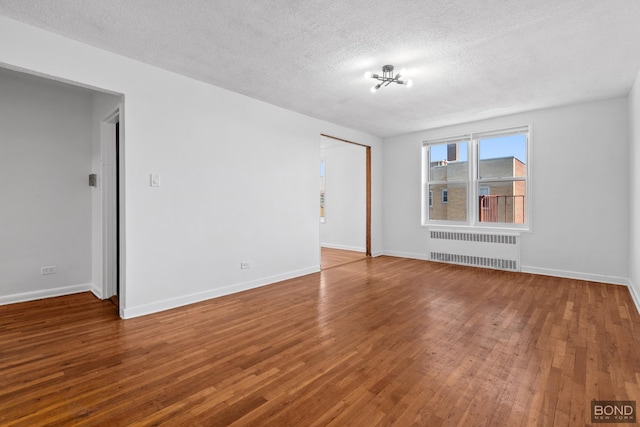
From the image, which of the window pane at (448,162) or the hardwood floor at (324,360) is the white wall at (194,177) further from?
the window pane at (448,162)

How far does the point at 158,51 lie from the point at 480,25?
301 centimetres

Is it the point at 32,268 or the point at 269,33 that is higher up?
the point at 269,33

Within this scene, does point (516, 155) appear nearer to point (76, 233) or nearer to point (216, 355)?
point (216, 355)

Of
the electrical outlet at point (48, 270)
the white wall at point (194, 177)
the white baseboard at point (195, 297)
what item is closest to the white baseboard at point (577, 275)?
the white wall at point (194, 177)

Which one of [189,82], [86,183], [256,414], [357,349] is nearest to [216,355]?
[256,414]

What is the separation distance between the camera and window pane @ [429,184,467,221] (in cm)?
603

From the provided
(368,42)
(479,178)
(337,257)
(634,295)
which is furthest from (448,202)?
(368,42)

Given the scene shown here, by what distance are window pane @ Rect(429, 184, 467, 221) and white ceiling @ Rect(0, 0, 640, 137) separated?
7.18 ft

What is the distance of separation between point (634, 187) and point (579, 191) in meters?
0.85

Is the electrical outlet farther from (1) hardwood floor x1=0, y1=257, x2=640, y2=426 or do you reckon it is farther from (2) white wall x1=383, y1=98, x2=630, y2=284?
(2) white wall x1=383, y1=98, x2=630, y2=284

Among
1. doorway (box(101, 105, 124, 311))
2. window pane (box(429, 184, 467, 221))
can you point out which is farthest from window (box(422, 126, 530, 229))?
doorway (box(101, 105, 124, 311))

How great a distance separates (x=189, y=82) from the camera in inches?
141

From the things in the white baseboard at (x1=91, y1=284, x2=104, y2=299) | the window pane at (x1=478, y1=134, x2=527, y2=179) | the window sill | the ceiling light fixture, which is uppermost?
the ceiling light fixture

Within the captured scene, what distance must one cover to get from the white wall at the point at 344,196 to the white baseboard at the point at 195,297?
3.08 m
